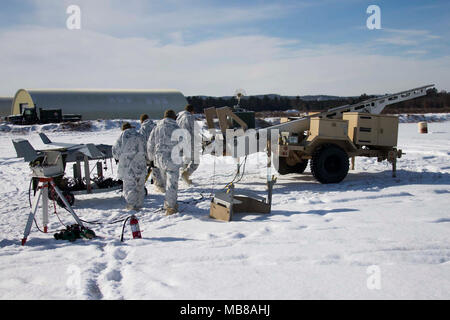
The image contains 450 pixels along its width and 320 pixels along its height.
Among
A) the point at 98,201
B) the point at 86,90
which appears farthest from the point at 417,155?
the point at 86,90

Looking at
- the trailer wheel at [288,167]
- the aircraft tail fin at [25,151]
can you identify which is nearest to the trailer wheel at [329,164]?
the trailer wheel at [288,167]

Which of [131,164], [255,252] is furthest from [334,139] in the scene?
[255,252]

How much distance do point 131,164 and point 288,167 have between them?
14.6 ft

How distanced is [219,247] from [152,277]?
40.7 inches

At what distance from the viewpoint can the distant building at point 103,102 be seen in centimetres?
3095

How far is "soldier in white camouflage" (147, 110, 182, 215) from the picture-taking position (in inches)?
258

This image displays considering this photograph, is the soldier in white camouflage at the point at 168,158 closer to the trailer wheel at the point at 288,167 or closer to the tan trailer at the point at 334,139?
the tan trailer at the point at 334,139

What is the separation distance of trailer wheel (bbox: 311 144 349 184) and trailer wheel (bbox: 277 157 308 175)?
134 cm

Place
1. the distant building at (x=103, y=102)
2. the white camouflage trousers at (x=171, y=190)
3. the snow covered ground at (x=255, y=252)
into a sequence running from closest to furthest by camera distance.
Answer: the snow covered ground at (x=255, y=252)
the white camouflage trousers at (x=171, y=190)
the distant building at (x=103, y=102)

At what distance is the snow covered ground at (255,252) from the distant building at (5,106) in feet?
102

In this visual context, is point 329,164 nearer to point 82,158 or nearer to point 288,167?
point 288,167

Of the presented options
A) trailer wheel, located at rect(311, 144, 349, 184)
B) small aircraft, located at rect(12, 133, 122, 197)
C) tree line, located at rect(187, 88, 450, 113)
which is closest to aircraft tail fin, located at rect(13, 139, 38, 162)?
small aircraft, located at rect(12, 133, 122, 197)

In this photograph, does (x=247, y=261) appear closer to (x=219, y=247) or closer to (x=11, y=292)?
(x=219, y=247)

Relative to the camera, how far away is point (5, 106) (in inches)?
1393
